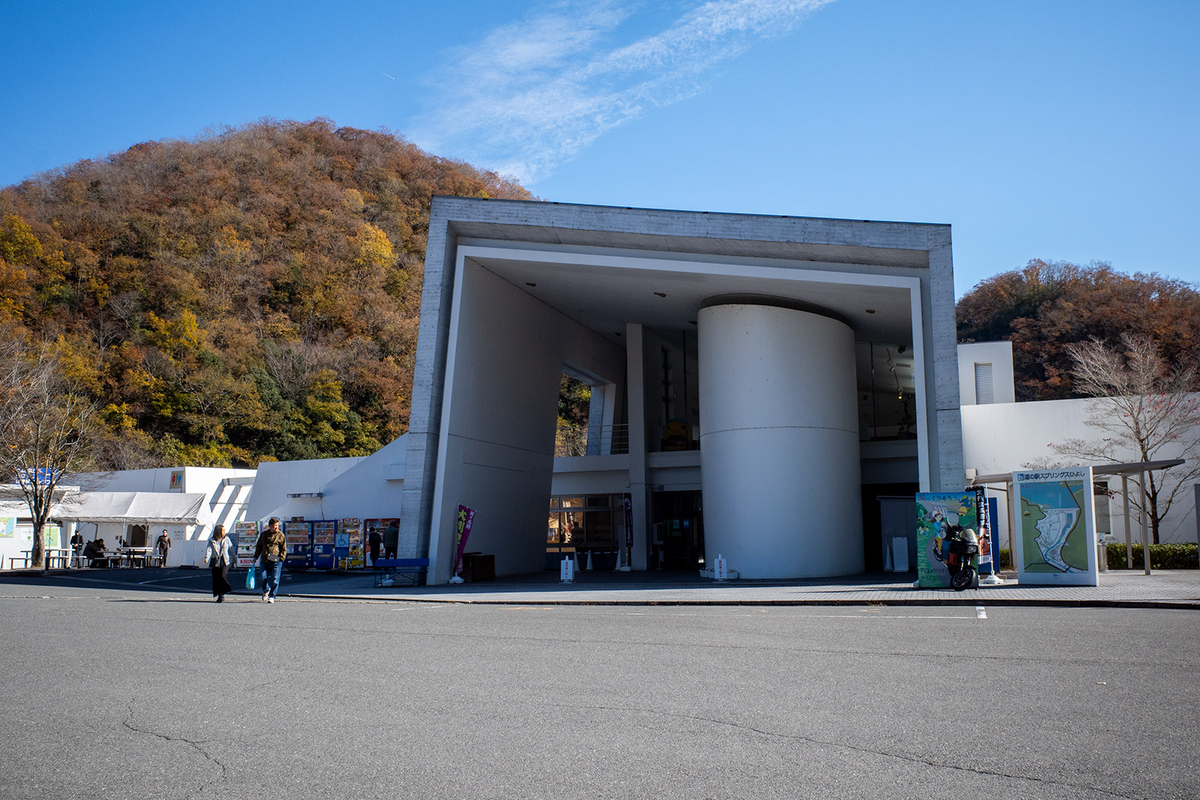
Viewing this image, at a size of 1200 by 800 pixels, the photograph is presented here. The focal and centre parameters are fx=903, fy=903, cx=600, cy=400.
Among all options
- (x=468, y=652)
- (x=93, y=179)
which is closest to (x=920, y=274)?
(x=468, y=652)

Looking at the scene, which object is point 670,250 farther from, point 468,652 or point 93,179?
point 93,179

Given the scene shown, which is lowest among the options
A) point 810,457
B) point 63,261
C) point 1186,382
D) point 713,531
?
point 713,531

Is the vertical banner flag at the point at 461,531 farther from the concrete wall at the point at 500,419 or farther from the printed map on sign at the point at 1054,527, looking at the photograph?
the printed map on sign at the point at 1054,527

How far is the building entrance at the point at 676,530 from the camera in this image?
93.3ft

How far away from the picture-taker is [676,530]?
29391 millimetres

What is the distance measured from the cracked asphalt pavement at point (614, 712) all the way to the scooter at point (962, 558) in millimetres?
4702

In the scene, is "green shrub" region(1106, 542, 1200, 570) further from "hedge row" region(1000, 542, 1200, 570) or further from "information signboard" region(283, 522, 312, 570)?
"information signboard" region(283, 522, 312, 570)

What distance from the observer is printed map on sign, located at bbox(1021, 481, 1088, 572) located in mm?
15109

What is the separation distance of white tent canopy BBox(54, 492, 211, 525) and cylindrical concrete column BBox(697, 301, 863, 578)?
20.9 metres

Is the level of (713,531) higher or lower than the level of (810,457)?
lower

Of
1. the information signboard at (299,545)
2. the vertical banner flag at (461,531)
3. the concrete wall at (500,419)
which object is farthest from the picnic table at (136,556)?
the vertical banner flag at (461,531)

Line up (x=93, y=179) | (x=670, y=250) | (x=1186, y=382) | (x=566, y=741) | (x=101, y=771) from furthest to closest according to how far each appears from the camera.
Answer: (x=93, y=179)
(x=1186, y=382)
(x=670, y=250)
(x=566, y=741)
(x=101, y=771)

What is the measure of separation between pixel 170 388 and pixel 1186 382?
154ft

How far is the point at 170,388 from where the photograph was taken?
49781mm
